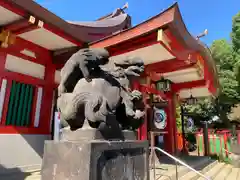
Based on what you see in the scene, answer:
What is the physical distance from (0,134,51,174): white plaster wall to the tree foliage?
1603 cm

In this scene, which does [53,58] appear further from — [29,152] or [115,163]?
[115,163]

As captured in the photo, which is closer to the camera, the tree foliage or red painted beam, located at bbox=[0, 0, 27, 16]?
red painted beam, located at bbox=[0, 0, 27, 16]

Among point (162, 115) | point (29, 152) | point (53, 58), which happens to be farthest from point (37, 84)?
point (162, 115)

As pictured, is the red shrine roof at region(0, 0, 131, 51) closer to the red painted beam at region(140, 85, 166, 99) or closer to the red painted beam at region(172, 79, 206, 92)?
the red painted beam at region(140, 85, 166, 99)

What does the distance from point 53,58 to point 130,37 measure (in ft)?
9.61

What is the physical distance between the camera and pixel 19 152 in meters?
5.61

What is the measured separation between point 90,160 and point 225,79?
65.6ft

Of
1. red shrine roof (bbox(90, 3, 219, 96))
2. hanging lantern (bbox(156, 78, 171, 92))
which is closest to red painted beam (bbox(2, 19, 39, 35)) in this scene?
red shrine roof (bbox(90, 3, 219, 96))

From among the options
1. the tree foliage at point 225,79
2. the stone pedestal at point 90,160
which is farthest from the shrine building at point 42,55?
the tree foliage at point 225,79

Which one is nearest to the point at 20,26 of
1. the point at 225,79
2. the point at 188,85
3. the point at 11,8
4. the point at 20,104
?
the point at 11,8

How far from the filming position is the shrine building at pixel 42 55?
16.0 ft

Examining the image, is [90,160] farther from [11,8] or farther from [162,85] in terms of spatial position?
[162,85]

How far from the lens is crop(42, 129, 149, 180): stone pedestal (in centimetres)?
181

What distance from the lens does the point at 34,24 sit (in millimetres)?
4766
